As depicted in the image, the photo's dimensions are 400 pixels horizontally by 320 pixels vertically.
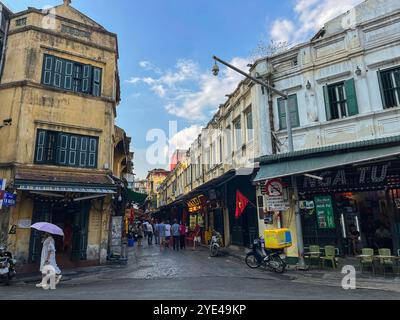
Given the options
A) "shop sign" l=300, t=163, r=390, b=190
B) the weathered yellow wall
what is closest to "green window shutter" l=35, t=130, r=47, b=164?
the weathered yellow wall

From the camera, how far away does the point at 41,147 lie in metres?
13.9

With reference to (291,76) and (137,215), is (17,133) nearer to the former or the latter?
(291,76)

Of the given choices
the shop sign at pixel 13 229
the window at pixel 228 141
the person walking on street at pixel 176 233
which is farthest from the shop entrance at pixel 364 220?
the shop sign at pixel 13 229

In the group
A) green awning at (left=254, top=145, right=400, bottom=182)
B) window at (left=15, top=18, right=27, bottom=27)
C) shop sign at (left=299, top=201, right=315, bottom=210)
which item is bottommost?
shop sign at (left=299, top=201, right=315, bottom=210)

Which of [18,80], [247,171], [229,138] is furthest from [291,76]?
[18,80]

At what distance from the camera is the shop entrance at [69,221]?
13.5 meters

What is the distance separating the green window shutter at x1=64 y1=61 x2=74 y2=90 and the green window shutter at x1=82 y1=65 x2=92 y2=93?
0.62 metres

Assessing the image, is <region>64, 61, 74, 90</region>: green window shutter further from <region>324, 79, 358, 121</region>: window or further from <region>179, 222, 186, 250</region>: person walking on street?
<region>324, 79, 358, 121</region>: window

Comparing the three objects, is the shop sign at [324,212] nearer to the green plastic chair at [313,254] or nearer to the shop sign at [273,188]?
the green plastic chair at [313,254]

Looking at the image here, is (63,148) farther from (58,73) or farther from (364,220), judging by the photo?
(364,220)

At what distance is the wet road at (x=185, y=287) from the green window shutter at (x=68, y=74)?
29.2ft

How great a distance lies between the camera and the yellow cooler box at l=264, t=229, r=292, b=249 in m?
11.4
